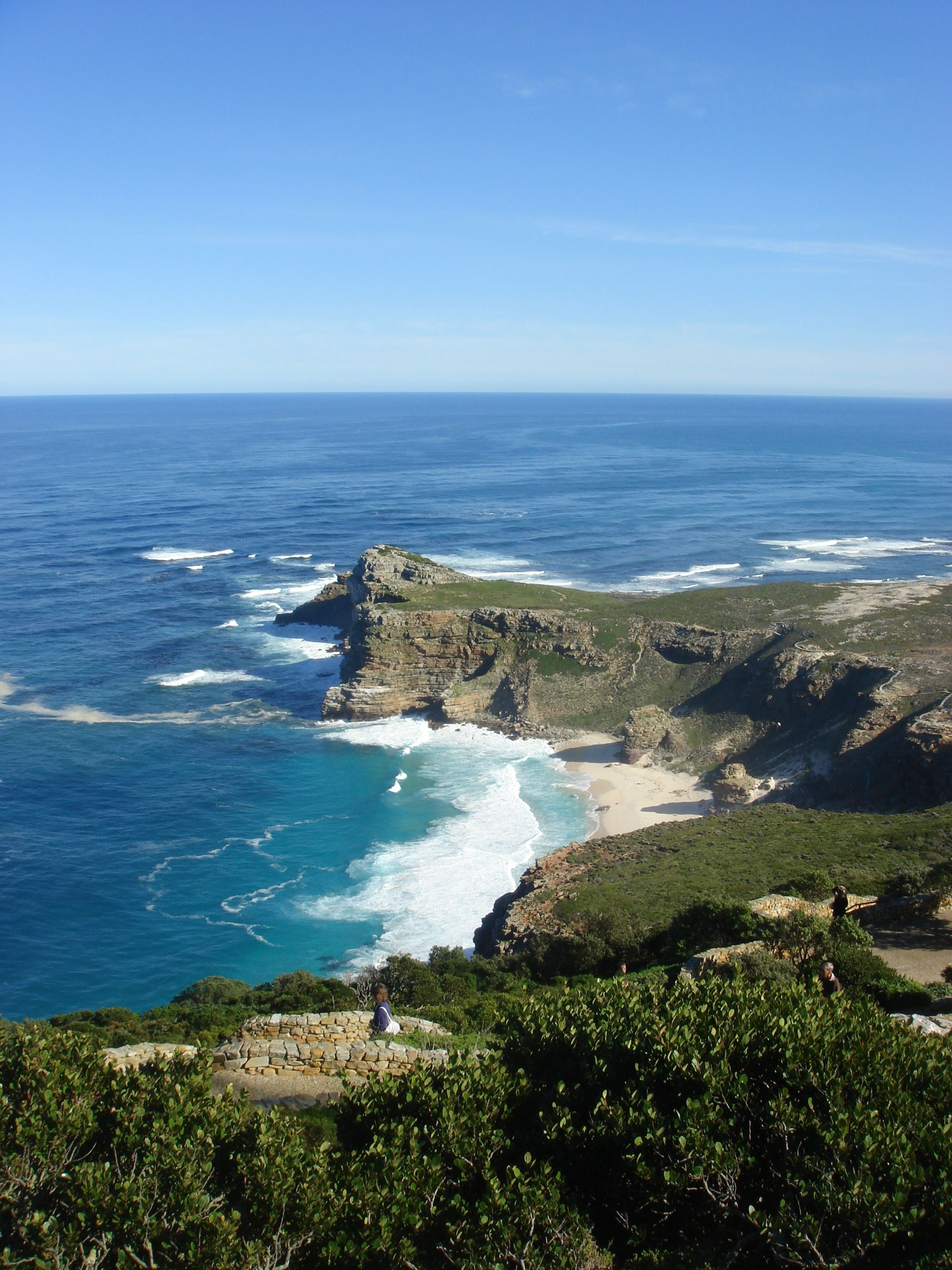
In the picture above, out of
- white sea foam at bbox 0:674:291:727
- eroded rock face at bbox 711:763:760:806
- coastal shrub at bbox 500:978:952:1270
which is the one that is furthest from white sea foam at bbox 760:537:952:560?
coastal shrub at bbox 500:978:952:1270

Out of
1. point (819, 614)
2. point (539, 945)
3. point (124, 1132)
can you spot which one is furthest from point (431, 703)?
point (124, 1132)

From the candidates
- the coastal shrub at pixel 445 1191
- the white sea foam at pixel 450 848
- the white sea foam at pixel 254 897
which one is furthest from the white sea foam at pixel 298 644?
the coastal shrub at pixel 445 1191

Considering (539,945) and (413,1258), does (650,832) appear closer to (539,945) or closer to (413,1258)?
(539,945)

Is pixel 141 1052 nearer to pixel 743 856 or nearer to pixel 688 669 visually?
pixel 743 856

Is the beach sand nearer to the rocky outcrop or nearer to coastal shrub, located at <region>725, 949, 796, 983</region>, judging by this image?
coastal shrub, located at <region>725, 949, 796, 983</region>

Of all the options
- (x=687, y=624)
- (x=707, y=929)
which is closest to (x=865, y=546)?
(x=687, y=624)

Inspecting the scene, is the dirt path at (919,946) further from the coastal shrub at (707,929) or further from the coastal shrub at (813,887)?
the coastal shrub at (707,929)
